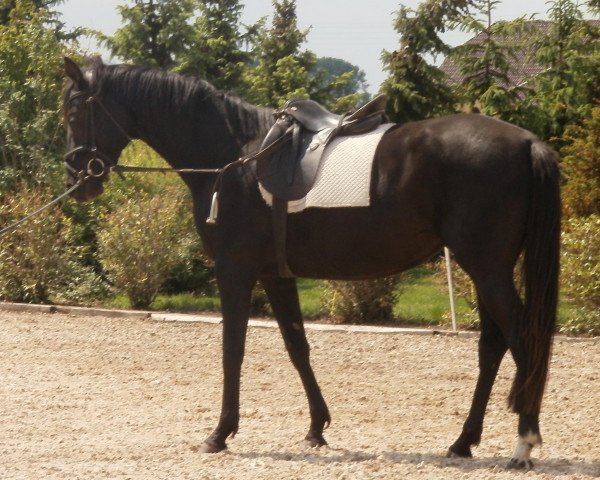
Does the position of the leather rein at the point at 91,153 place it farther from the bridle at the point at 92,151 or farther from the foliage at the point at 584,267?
Answer: the foliage at the point at 584,267

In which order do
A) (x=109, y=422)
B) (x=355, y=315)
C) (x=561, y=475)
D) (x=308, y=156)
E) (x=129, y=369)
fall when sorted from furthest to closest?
(x=355, y=315), (x=129, y=369), (x=109, y=422), (x=308, y=156), (x=561, y=475)

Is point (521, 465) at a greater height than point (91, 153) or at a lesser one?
lesser

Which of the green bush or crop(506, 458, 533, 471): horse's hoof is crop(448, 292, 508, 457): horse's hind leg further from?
the green bush

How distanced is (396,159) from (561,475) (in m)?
1.80

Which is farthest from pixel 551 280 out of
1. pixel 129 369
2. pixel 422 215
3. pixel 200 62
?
pixel 200 62

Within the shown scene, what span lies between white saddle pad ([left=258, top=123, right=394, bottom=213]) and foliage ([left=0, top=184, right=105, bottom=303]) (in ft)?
29.5

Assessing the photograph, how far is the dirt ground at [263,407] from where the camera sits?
6.35m

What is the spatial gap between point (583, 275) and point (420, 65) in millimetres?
7951

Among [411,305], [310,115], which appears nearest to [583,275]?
[411,305]

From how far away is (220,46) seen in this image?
27.3 meters

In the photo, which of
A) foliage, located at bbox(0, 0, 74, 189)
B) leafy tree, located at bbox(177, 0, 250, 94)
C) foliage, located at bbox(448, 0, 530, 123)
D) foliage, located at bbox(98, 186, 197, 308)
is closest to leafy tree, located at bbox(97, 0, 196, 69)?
leafy tree, located at bbox(177, 0, 250, 94)

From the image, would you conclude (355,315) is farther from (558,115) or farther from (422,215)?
(422,215)

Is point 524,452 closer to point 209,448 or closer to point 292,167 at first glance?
point 209,448

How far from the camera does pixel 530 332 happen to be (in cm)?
602
